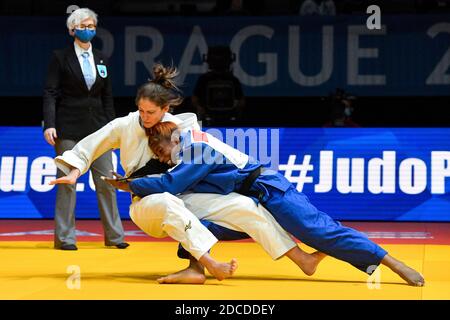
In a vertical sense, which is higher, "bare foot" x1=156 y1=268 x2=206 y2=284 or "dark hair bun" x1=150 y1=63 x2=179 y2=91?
"dark hair bun" x1=150 y1=63 x2=179 y2=91

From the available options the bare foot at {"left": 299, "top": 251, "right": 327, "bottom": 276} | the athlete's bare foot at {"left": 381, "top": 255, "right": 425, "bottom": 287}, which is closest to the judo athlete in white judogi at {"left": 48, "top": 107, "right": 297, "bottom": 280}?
the bare foot at {"left": 299, "top": 251, "right": 327, "bottom": 276}

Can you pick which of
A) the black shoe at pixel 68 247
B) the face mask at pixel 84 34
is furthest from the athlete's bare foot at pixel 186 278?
the face mask at pixel 84 34

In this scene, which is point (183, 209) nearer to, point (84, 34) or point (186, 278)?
point (186, 278)

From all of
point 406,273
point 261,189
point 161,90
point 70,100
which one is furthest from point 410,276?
point 70,100

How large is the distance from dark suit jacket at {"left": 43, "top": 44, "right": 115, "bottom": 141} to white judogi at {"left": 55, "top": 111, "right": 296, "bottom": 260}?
1.57 meters

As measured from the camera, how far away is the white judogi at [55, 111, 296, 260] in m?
5.52

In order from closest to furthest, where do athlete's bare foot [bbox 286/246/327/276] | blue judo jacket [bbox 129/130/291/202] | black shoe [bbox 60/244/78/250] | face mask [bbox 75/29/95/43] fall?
blue judo jacket [bbox 129/130/291/202] < athlete's bare foot [bbox 286/246/327/276] < black shoe [bbox 60/244/78/250] < face mask [bbox 75/29/95/43]

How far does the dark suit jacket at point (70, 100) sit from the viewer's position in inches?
299

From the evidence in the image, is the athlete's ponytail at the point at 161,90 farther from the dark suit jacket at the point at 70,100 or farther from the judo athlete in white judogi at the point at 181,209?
the dark suit jacket at the point at 70,100

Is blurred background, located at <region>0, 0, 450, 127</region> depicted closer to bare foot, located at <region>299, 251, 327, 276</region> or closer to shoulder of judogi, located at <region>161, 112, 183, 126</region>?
shoulder of judogi, located at <region>161, 112, 183, 126</region>

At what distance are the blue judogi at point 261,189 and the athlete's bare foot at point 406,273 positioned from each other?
5cm

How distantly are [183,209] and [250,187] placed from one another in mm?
433

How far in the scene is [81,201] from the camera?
385 inches
